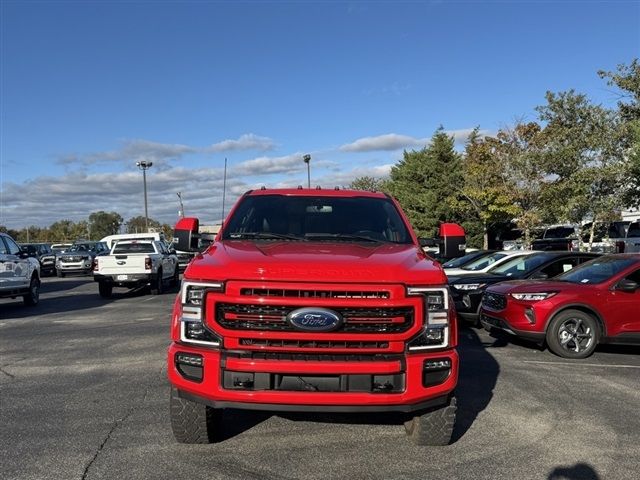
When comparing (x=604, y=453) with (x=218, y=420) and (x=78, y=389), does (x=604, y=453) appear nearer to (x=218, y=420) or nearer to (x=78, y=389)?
(x=218, y=420)

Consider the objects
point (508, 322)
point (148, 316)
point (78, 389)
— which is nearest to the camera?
point (78, 389)

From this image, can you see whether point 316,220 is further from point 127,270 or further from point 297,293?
point 127,270

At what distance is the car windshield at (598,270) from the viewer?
353 inches

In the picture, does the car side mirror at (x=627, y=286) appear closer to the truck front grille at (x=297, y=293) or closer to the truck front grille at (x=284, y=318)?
the truck front grille at (x=284, y=318)

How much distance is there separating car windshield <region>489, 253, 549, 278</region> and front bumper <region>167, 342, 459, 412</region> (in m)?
7.44

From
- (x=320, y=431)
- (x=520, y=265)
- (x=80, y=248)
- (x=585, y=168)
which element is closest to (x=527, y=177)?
(x=585, y=168)

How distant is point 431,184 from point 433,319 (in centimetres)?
3912

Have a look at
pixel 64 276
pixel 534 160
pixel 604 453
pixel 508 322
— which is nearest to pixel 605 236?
pixel 534 160

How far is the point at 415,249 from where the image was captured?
202 inches

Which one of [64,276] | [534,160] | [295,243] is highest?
[534,160]

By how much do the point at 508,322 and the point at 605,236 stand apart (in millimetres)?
15872

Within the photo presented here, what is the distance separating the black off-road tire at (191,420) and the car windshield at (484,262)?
9.39 metres

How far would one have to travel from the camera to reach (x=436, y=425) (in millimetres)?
4562

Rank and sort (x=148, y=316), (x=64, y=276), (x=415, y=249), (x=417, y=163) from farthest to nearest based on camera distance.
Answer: (x=417, y=163), (x=64, y=276), (x=148, y=316), (x=415, y=249)
